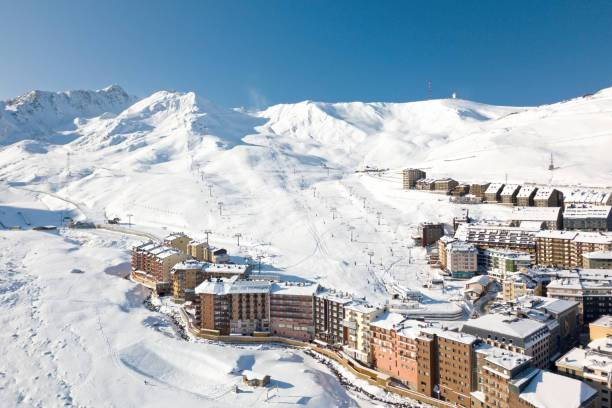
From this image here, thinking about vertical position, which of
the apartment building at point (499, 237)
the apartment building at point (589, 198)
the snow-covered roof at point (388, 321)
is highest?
the apartment building at point (589, 198)

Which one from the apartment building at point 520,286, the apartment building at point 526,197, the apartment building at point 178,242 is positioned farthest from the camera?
the apartment building at point 526,197

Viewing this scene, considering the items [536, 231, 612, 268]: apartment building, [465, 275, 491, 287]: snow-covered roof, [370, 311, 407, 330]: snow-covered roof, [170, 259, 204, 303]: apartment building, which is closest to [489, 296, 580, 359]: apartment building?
[370, 311, 407, 330]: snow-covered roof

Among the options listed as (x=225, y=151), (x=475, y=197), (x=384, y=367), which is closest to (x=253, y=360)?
(x=384, y=367)

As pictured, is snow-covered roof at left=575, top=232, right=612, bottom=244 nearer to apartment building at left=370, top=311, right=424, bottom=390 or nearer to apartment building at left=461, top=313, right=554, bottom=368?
apartment building at left=461, top=313, right=554, bottom=368

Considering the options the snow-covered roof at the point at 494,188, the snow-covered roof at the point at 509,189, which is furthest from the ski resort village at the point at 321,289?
the snow-covered roof at the point at 494,188

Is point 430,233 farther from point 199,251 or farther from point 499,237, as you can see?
point 199,251

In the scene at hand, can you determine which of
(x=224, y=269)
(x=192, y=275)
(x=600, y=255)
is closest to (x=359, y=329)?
(x=224, y=269)

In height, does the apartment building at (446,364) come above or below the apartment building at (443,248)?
below

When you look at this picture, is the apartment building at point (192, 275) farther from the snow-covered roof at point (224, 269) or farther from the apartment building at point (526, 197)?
the apartment building at point (526, 197)

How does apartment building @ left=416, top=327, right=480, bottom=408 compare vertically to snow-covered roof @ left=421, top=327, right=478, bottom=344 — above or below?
below
